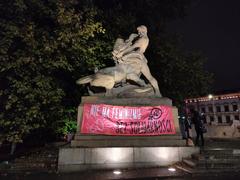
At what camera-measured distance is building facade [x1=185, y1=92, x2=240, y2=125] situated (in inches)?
2822

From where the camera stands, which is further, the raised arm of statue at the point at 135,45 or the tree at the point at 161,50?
the tree at the point at 161,50

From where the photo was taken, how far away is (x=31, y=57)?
10898mm

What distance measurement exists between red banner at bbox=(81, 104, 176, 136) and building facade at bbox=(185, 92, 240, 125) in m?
61.5

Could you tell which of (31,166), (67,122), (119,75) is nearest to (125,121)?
(119,75)

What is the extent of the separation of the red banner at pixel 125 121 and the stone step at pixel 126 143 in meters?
0.33

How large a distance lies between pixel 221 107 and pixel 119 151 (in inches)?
2910

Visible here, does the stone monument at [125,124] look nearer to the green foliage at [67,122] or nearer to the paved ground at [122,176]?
the paved ground at [122,176]

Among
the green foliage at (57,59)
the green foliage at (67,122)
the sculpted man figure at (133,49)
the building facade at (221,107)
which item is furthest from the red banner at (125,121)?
the building facade at (221,107)

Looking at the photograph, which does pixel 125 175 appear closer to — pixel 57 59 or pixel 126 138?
pixel 126 138

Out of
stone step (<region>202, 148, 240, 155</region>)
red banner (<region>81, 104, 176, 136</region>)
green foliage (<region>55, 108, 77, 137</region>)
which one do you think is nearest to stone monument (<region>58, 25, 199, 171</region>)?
red banner (<region>81, 104, 176, 136</region>)

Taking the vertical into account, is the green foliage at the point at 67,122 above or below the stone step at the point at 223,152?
above

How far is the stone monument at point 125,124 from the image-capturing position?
8.80m

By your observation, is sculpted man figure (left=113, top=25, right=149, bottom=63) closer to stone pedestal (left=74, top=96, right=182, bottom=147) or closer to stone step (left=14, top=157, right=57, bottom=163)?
stone pedestal (left=74, top=96, right=182, bottom=147)

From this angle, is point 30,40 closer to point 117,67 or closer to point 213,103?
point 117,67
